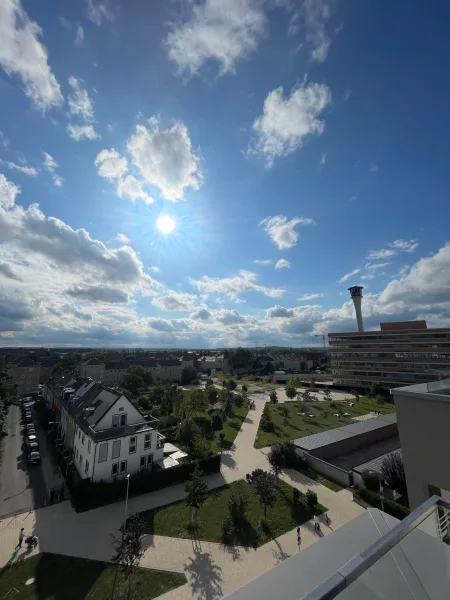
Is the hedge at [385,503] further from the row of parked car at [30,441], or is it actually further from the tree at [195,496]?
the row of parked car at [30,441]

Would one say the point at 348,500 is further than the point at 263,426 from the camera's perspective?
No

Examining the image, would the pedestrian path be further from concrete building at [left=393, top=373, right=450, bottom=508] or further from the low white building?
concrete building at [left=393, top=373, right=450, bottom=508]

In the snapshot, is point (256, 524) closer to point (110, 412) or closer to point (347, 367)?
point (110, 412)

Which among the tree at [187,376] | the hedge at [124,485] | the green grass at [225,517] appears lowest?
the green grass at [225,517]

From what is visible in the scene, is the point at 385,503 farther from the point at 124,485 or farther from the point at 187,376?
the point at 187,376

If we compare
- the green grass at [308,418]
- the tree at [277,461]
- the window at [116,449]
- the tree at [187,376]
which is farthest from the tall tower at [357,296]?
the window at [116,449]

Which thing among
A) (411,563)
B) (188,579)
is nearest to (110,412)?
(188,579)

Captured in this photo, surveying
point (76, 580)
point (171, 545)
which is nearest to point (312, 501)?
point (171, 545)
